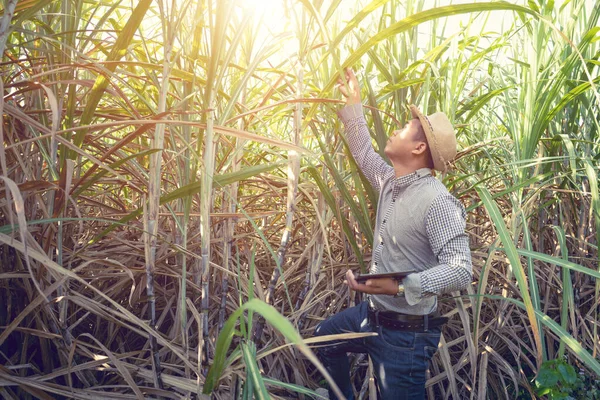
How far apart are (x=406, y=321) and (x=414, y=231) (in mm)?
261

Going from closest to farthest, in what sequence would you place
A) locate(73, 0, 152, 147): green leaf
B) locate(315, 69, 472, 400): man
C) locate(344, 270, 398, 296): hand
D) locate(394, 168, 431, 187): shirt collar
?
locate(73, 0, 152, 147): green leaf, locate(344, 270, 398, 296): hand, locate(315, 69, 472, 400): man, locate(394, 168, 431, 187): shirt collar

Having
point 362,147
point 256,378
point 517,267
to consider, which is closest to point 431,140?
point 362,147

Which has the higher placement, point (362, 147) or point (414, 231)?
point (362, 147)

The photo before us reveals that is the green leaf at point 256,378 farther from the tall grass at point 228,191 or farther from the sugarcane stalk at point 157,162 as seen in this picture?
the sugarcane stalk at point 157,162

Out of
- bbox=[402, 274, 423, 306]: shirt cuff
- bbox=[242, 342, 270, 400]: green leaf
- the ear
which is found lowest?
bbox=[402, 274, 423, 306]: shirt cuff

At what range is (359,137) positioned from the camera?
62.2 inches

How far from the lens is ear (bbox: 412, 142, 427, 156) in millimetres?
1482

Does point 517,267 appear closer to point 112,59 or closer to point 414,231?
point 414,231

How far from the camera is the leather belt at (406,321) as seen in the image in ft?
4.85

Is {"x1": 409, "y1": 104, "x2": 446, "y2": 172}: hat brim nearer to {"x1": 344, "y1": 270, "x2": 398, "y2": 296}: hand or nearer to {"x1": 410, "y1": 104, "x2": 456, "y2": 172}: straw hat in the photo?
{"x1": 410, "y1": 104, "x2": 456, "y2": 172}: straw hat

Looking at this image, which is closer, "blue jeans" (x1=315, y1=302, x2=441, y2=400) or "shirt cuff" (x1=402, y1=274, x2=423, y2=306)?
"shirt cuff" (x1=402, y1=274, x2=423, y2=306)

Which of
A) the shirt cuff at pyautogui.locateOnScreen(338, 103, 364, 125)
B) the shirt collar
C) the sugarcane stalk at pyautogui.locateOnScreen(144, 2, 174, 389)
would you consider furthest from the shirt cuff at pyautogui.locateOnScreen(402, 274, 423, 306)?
the sugarcane stalk at pyautogui.locateOnScreen(144, 2, 174, 389)

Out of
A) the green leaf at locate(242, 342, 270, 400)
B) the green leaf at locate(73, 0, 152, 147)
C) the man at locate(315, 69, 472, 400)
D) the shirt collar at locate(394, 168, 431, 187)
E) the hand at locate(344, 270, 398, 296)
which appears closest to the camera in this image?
the green leaf at locate(242, 342, 270, 400)

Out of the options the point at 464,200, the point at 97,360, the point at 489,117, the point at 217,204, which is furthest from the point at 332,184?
the point at 97,360
